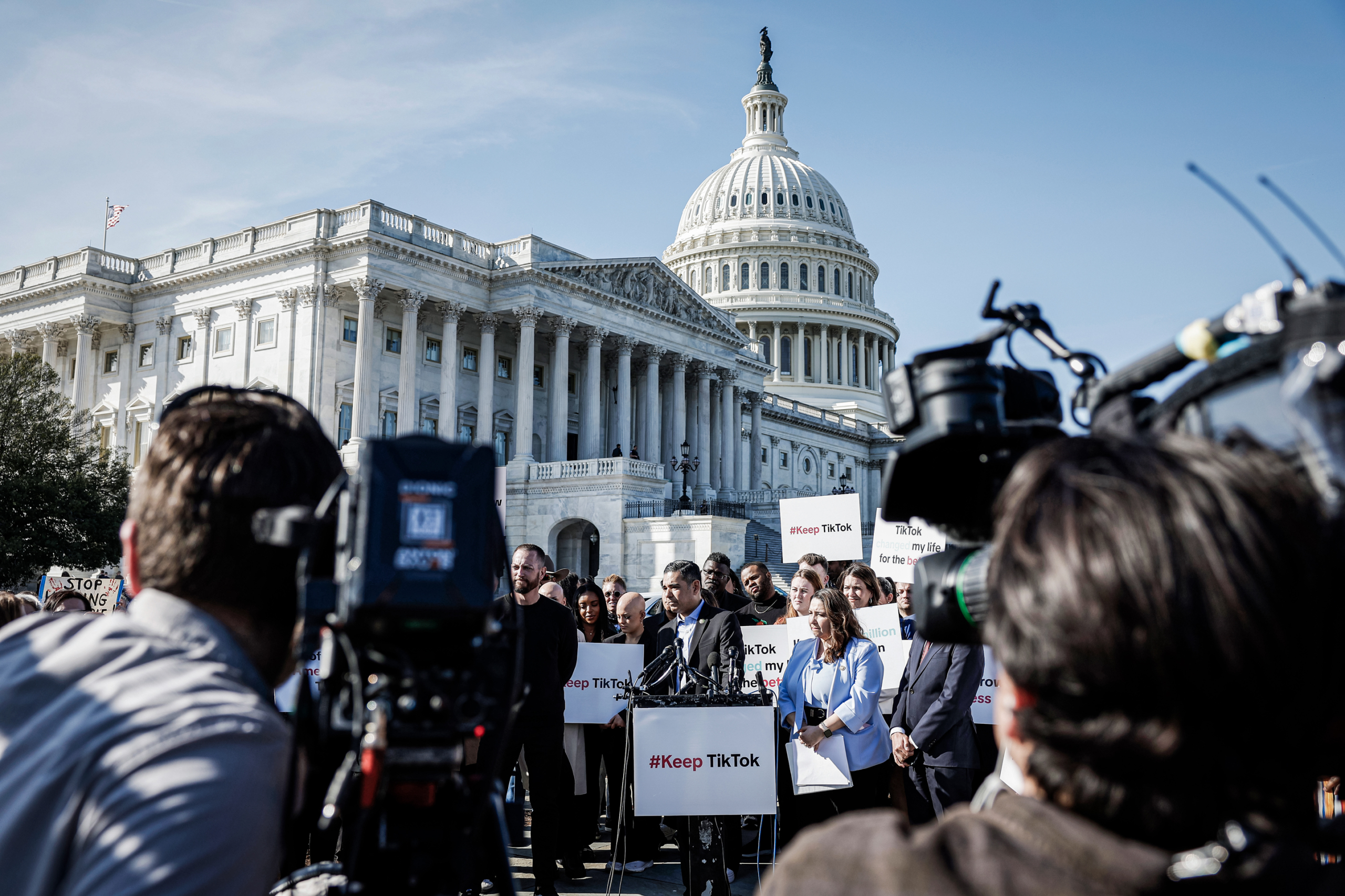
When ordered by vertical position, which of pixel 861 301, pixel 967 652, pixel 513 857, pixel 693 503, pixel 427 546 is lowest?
pixel 513 857

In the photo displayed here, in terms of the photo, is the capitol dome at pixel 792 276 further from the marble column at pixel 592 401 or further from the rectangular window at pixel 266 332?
the rectangular window at pixel 266 332

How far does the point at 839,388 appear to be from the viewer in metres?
88.6

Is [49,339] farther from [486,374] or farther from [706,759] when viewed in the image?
[706,759]

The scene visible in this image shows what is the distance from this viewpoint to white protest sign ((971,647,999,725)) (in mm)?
8023

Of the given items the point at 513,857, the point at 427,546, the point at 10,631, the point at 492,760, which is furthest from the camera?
the point at 513,857

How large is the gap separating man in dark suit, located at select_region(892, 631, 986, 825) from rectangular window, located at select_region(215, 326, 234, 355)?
4164 centimetres

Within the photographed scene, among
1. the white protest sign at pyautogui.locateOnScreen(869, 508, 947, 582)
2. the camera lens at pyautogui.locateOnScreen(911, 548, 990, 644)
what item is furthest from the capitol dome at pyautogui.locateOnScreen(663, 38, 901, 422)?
the camera lens at pyautogui.locateOnScreen(911, 548, 990, 644)

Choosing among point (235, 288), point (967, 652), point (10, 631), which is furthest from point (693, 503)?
point (10, 631)

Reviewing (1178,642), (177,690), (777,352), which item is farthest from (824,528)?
(777,352)

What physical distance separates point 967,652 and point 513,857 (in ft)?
13.9

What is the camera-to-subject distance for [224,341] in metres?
44.4

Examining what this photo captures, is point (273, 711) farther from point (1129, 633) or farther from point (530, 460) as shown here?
point (530, 460)

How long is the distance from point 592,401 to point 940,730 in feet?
136

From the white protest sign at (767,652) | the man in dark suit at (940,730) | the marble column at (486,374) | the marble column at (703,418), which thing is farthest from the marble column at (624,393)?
the man in dark suit at (940,730)
